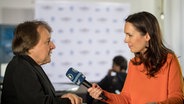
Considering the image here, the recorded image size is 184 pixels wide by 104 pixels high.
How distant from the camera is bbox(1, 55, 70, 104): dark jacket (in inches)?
63.6

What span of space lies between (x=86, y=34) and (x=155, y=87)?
3351 millimetres

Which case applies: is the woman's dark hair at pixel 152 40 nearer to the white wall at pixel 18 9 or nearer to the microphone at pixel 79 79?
the microphone at pixel 79 79

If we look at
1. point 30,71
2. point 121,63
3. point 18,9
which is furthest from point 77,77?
point 18,9

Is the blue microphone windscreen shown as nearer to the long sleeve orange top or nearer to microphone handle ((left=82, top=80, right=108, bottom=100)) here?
microphone handle ((left=82, top=80, right=108, bottom=100))

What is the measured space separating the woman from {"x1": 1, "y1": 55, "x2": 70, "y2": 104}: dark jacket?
251 millimetres

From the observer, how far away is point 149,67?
1.84 metres

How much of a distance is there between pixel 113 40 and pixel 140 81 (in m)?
3.25

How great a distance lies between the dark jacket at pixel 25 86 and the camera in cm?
162

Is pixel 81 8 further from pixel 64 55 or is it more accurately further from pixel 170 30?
pixel 170 30

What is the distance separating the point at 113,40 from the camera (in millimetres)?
5098

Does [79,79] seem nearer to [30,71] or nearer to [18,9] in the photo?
[30,71]

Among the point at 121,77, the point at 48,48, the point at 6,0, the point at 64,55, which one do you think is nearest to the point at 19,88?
the point at 48,48

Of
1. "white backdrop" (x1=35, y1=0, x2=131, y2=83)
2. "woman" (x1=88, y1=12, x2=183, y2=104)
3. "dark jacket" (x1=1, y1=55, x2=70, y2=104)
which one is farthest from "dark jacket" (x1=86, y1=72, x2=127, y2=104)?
"dark jacket" (x1=1, y1=55, x2=70, y2=104)

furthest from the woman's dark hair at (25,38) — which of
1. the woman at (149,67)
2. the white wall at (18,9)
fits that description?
the white wall at (18,9)
